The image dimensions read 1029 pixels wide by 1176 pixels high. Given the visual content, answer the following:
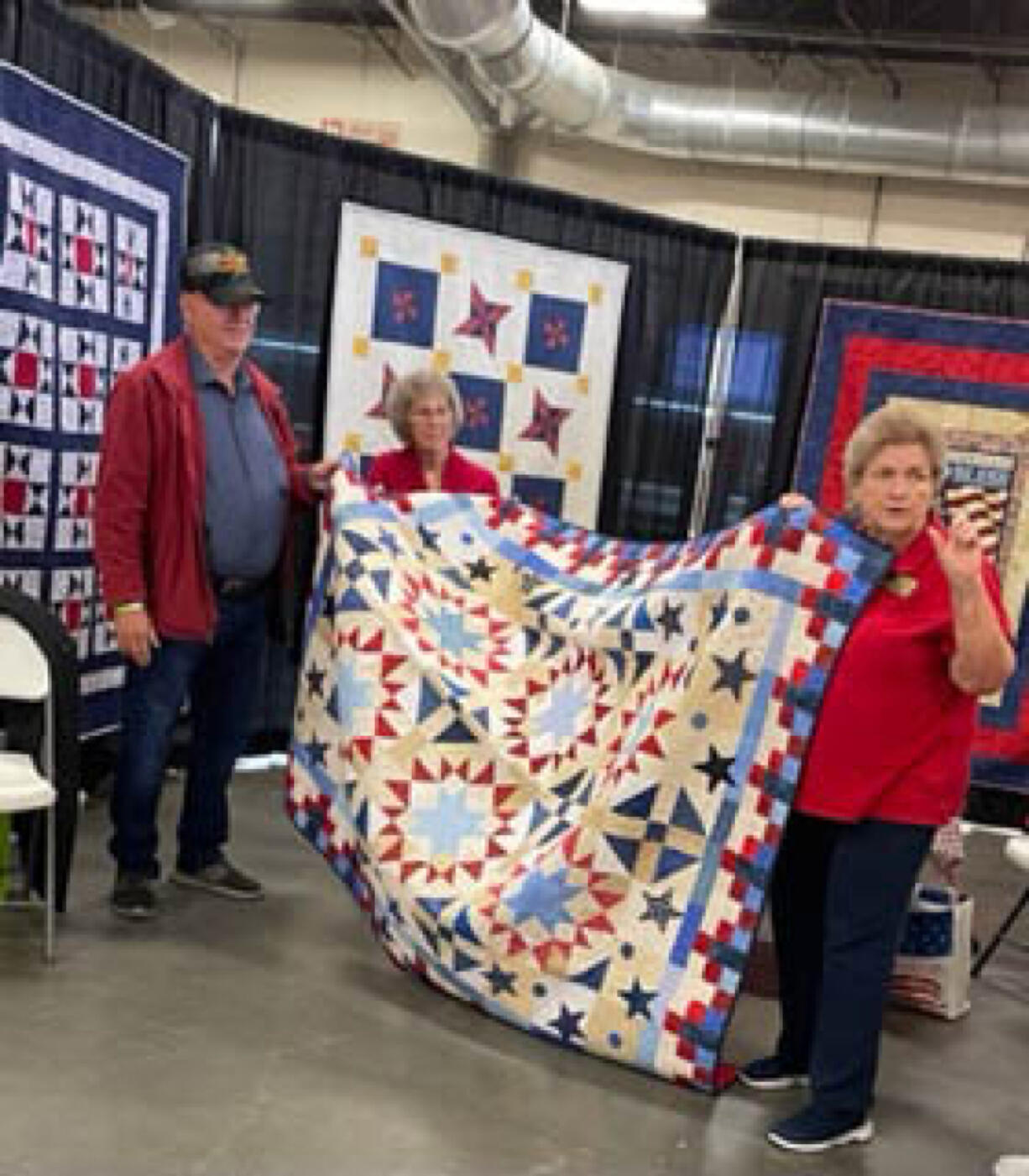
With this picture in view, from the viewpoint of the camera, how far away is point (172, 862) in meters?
3.29

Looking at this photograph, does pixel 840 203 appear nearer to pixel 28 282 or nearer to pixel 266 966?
pixel 28 282

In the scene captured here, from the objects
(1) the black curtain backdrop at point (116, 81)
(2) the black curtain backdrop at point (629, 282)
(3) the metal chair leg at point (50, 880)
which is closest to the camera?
(3) the metal chair leg at point (50, 880)

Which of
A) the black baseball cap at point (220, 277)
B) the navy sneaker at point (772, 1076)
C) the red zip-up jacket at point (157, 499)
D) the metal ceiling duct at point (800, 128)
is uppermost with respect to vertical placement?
the metal ceiling duct at point (800, 128)

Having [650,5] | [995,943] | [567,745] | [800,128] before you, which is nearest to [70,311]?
[567,745]

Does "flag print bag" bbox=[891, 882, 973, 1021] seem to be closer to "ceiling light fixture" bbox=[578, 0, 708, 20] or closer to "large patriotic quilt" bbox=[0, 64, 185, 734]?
Answer: "large patriotic quilt" bbox=[0, 64, 185, 734]

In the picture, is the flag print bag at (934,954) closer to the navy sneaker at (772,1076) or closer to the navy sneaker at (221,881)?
the navy sneaker at (772,1076)

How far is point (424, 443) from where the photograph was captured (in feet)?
10.8

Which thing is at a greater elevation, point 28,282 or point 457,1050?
point 28,282

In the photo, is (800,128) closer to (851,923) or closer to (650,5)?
(650,5)

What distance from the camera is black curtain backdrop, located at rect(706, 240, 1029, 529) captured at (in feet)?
15.6

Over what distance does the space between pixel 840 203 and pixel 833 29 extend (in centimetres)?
120

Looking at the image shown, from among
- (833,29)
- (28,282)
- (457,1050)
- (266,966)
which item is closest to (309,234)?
(28,282)

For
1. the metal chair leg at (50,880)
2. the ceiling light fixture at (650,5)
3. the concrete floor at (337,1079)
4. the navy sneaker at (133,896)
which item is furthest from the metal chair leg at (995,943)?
the ceiling light fixture at (650,5)

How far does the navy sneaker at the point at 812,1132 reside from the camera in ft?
7.17
